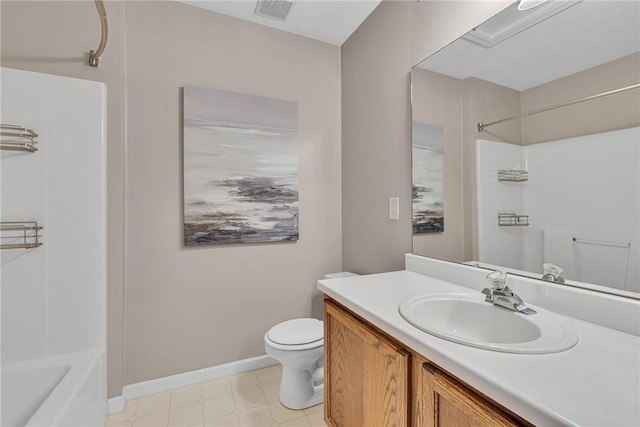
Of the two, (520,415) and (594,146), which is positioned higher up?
(594,146)

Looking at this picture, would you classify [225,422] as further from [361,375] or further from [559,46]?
[559,46]

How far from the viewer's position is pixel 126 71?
169cm

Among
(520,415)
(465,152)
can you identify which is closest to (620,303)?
(520,415)

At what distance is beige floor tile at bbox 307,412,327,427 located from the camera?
1.52 m

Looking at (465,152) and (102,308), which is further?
(102,308)

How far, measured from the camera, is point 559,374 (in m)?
0.58

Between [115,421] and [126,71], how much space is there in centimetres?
198

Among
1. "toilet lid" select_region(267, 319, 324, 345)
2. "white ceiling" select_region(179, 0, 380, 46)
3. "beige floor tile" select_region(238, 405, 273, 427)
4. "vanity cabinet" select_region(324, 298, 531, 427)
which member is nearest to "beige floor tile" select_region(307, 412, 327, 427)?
"beige floor tile" select_region(238, 405, 273, 427)

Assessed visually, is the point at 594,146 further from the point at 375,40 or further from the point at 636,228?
the point at 375,40

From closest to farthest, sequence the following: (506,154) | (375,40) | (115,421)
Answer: (506,154) → (115,421) → (375,40)

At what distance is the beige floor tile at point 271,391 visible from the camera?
5.64ft

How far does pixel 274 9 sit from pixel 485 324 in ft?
7.06

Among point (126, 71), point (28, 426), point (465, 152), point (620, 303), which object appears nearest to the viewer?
point (620, 303)

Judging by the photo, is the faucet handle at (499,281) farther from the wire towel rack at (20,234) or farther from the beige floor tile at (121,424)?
the wire towel rack at (20,234)
